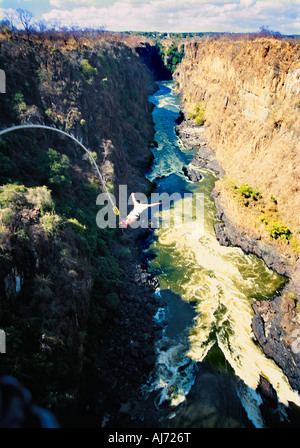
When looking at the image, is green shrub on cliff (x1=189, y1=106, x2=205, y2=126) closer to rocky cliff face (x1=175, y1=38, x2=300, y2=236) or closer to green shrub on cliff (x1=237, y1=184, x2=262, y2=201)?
rocky cliff face (x1=175, y1=38, x2=300, y2=236)

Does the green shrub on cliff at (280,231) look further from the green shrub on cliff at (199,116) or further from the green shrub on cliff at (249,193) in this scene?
the green shrub on cliff at (199,116)

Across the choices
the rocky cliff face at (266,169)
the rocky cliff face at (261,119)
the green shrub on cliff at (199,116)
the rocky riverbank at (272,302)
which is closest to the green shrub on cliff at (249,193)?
the rocky cliff face at (266,169)

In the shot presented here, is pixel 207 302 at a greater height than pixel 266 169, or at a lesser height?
lesser

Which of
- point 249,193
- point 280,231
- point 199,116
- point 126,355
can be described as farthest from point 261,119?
point 126,355

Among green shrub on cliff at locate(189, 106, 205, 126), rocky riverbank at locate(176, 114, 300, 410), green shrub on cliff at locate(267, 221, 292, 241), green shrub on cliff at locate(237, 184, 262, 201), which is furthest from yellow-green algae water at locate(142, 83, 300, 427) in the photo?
green shrub on cliff at locate(189, 106, 205, 126)

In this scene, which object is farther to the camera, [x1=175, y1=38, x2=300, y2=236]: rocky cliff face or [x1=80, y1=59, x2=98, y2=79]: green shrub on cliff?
[x1=80, y1=59, x2=98, y2=79]: green shrub on cliff

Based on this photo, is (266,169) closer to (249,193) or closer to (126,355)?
(249,193)
